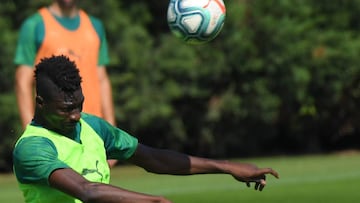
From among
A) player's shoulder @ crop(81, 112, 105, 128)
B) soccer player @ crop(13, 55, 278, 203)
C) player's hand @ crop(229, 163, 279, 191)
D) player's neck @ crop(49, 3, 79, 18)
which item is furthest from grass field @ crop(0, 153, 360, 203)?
soccer player @ crop(13, 55, 278, 203)

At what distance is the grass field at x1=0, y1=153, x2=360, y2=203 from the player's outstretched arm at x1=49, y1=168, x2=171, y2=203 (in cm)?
761

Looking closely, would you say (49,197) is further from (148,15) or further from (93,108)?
(148,15)

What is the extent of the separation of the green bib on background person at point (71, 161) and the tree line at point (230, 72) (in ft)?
48.2

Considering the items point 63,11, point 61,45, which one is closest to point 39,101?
point 61,45

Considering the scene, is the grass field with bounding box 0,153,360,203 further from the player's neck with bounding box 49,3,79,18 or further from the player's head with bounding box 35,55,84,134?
the player's head with bounding box 35,55,84,134

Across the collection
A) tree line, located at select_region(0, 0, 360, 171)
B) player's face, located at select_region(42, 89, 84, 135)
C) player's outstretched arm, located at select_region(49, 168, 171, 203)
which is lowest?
player's outstretched arm, located at select_region(49, 168, 171, 203)

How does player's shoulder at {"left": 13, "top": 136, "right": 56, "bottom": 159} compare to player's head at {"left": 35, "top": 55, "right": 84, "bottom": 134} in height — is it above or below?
below

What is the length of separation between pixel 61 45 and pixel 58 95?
3.59 m

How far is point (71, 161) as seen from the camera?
5246mm

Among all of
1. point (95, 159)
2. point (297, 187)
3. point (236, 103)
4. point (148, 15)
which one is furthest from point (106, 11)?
point (95, 159)

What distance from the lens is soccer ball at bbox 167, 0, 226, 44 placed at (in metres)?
7.29

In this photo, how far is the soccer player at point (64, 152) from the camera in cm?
482

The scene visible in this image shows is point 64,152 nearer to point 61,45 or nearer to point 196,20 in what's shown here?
point 196,20

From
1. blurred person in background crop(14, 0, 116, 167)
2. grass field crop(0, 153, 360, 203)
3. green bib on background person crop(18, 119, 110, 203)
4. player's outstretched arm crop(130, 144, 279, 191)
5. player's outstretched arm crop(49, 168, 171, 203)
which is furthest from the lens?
grass field crop(0, 153, 360, 203)
